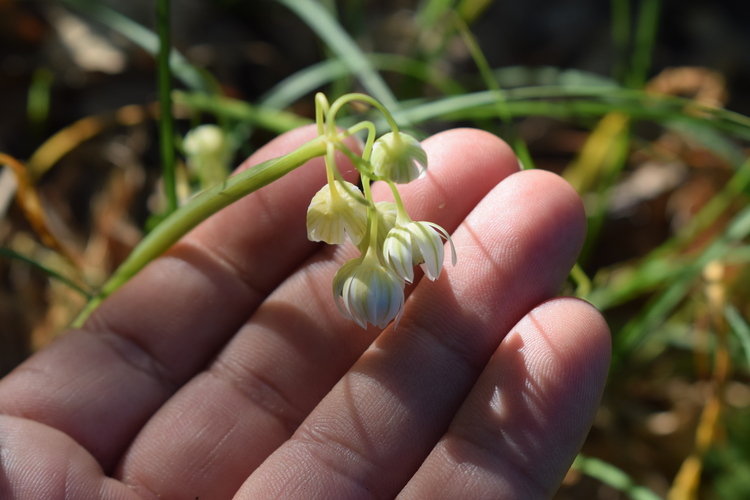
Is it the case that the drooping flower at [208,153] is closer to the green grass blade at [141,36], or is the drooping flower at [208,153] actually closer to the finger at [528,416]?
the green grass blade at [141,36]

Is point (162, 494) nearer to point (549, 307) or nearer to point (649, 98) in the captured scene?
point (549, 307)

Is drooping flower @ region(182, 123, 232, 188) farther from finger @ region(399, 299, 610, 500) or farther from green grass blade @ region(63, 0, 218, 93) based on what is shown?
finger @ region(399, 299, 610, 500)

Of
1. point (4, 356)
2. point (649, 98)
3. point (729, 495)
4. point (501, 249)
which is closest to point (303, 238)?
point (501, 249)

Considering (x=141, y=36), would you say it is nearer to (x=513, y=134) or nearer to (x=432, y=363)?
(x=513, y=134)

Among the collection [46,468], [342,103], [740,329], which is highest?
[342,103]

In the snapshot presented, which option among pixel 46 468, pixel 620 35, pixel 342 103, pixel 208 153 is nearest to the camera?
pixel 342 103

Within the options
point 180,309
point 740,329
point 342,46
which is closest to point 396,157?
point 180,309
